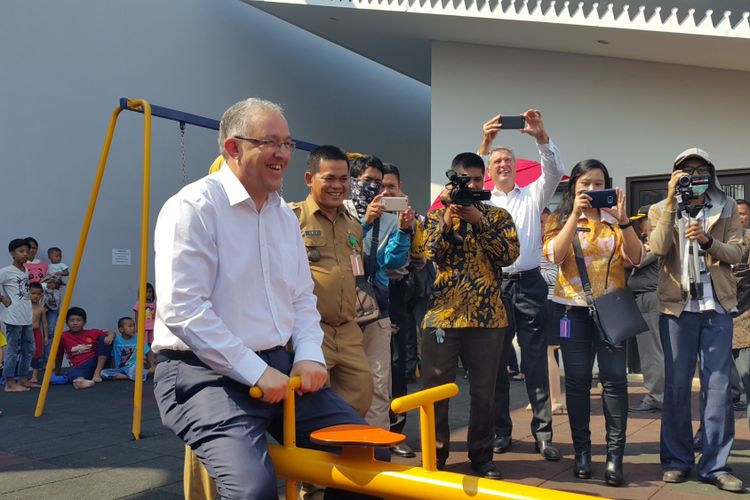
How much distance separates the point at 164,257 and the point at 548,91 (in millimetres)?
7256

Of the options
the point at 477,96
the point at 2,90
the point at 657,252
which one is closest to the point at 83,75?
the point at 2,90

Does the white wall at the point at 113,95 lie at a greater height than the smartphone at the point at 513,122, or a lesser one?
greater

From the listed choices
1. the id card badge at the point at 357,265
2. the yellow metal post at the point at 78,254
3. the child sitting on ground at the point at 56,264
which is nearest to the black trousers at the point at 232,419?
the id card badge at the point at 357,265

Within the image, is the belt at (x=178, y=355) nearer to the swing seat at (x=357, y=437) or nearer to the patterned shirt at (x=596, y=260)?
the swing seat at (x=357, y=437)

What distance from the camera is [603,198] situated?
3.92m

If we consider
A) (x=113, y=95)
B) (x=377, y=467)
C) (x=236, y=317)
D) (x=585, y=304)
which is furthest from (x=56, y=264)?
(x=377, y=467)

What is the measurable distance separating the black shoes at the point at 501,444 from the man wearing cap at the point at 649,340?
1.99 meters

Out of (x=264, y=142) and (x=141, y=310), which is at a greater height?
(x=264, y=142)

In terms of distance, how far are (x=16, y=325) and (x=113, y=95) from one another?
11.4 ft

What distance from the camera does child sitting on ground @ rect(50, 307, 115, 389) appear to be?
27.4 ft

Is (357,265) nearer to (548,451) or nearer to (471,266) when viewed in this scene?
(471,266)

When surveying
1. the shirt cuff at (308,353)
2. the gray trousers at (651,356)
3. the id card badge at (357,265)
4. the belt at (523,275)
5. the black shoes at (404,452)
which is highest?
the id card badge at (357,265)

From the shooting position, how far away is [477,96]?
910 centimetres

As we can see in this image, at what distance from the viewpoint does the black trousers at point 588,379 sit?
13.2ft
